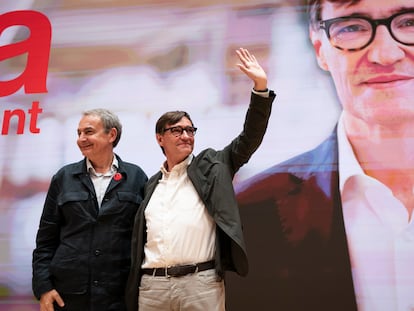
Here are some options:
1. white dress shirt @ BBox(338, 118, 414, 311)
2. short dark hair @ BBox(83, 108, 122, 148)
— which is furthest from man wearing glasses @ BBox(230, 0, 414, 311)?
short dark hair @ BBox(83, 108, 122, 148)

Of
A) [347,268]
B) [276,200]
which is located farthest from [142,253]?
[347,268]

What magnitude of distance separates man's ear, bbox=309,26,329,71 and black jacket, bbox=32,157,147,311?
3.54ft

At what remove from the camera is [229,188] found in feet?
5.57

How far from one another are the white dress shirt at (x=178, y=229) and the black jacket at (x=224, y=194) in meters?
0.03

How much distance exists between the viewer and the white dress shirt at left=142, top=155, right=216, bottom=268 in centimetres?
165

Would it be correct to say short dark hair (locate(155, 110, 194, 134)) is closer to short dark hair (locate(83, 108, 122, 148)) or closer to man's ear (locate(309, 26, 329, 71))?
short dark hair (locate(83, 108, 122, 148))

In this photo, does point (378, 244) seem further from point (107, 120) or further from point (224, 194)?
point (107, 120)

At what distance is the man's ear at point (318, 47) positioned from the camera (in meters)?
2.29

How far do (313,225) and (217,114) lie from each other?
69cm

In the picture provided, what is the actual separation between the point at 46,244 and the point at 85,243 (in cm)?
18

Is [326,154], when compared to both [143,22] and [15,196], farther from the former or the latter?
[15,196]

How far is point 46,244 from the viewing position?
72.3 inches

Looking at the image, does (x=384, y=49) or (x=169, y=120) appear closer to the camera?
(x=169, y=120)

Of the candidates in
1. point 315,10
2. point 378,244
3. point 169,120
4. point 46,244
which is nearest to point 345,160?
point 378,244
